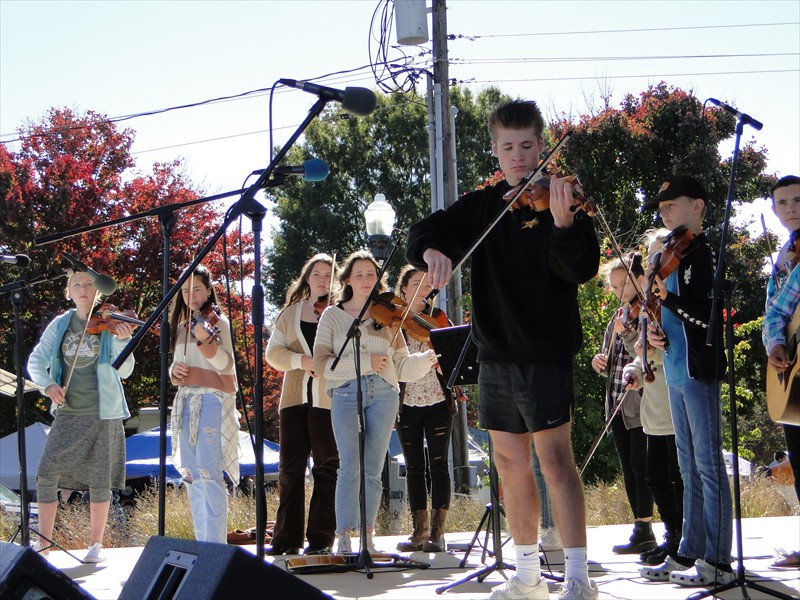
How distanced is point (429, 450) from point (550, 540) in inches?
37.5

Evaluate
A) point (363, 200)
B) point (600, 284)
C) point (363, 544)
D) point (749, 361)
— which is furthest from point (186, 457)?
point (363, 200)

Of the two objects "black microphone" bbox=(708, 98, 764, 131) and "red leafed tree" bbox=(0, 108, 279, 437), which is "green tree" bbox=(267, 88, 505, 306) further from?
"black microphone" bbox=(708, 98, 764, 131)

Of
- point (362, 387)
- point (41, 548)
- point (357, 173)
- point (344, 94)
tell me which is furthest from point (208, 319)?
point (357, 173)

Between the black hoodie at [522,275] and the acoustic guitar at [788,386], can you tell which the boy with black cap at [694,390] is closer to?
the acoustic guitar at [788,386]

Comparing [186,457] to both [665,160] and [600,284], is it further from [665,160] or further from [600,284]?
[665,160]

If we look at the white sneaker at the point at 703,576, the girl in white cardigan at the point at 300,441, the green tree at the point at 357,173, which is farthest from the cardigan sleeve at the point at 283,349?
the green tree at the point at 357,173

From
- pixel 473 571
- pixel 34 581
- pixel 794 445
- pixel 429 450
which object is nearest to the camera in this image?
pixel 34 581

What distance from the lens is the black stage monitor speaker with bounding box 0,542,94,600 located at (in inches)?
110

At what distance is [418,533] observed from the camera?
5887 mm

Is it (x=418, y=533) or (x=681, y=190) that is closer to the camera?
(x=681, y=190)

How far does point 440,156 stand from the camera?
10992 millimetres

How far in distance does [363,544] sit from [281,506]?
1212mm

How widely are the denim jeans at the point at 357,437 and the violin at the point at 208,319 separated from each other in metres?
0.77

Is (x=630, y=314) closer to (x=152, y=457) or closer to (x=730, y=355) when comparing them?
(x=730, y=355)
